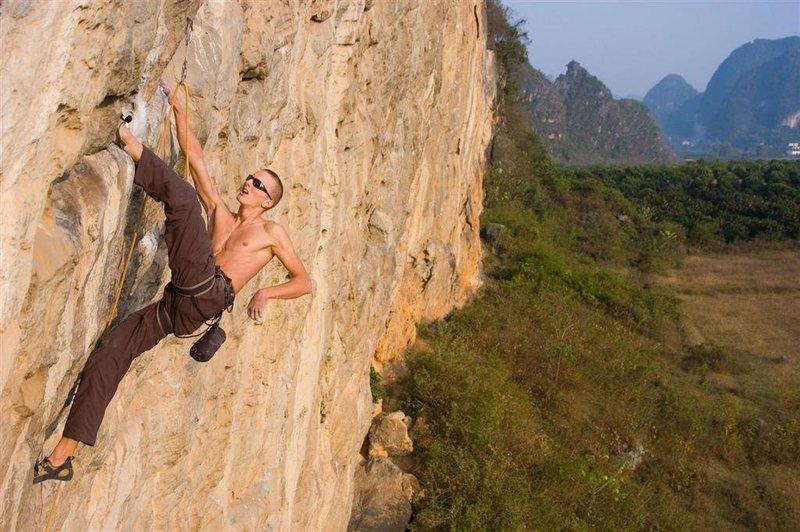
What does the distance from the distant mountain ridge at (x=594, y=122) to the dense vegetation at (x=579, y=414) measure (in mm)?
73321

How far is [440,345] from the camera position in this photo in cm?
1614

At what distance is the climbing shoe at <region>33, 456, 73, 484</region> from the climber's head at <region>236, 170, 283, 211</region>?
65.6 inches

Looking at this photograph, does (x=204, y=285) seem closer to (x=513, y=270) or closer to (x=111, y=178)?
(x=111, y=178)

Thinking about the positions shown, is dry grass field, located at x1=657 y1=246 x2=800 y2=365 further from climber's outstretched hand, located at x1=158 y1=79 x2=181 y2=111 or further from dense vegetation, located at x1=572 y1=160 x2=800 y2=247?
climber's outstretched hand, located at x1=158 y1=79 x2=181 y2=111

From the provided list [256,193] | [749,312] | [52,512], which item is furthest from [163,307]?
[749,312]

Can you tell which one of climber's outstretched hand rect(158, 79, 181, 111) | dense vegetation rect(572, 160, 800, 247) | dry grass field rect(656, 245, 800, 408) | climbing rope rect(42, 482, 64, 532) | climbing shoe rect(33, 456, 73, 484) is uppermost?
climber's outstretched hand rect(158, 79, 181, 111)

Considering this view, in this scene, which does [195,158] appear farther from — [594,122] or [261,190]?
[594,122]

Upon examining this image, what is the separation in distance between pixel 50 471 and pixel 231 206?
2267 mm

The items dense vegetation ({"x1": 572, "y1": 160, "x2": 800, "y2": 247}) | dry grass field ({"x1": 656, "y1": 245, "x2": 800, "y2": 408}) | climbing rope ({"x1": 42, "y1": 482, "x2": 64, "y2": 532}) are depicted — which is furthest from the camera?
dense vegetation ({"x1": 572, "y1": 160, "x2": 800, "y2": 247})

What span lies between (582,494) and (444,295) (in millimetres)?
6816

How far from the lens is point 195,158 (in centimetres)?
382

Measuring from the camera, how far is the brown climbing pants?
10.3 feet

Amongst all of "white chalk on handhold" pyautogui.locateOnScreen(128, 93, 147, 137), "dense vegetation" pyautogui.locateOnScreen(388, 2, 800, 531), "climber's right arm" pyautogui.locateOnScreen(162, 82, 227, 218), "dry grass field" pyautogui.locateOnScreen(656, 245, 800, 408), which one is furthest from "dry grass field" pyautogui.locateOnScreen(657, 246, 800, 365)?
"white chalk on handhold" pyautogui.locateOnScreen(128, 93, 147, 137)

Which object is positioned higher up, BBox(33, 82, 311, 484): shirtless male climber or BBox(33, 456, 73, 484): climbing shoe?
BBox(33, 82, 311, 484): shirtless male climber
